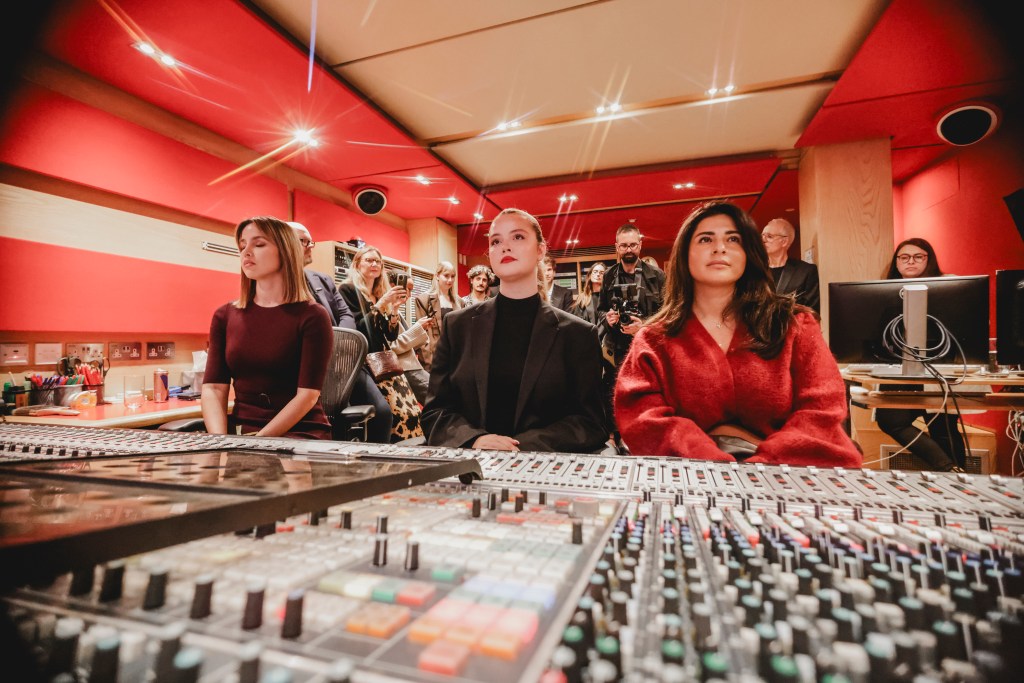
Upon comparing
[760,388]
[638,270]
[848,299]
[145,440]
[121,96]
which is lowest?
[145,440]

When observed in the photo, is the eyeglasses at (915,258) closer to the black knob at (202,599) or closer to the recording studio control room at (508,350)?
the recording studio control room at (508,350)

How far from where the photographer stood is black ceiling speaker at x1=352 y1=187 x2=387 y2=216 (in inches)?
239

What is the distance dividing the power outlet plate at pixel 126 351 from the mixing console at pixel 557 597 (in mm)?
4097

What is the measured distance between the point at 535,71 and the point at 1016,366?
3994 millimetres

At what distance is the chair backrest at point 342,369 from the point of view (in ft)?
8.46

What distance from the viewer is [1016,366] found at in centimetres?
316

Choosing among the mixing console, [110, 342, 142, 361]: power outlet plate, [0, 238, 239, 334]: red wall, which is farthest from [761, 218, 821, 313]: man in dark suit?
[110, 342, 142, 361]: power outlet plate

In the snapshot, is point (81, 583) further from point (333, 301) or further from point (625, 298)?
point (333, 301)

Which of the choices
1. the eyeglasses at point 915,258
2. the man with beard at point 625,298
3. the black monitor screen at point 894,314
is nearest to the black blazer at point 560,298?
the man with beard at point 625,298

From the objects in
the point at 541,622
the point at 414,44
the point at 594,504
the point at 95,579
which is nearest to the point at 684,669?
the point at 541,622

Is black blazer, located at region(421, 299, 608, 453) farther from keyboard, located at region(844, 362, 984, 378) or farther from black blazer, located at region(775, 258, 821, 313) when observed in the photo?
black blazer, located at region(775, 258, 821, 313)

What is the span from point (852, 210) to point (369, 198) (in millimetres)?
5610

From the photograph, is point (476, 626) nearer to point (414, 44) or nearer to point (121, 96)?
point (414, 44)

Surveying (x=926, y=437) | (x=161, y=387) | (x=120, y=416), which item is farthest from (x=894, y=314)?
(x=161, y=387)
